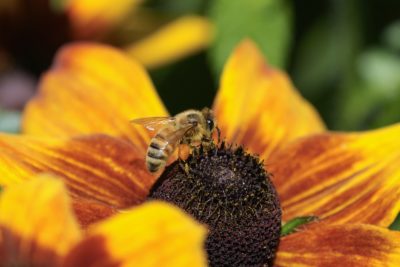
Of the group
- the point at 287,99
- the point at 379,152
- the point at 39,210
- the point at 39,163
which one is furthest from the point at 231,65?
the point at 39,210

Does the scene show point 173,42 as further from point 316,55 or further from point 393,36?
point 393,36

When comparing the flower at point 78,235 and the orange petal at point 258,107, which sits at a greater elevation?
the flower at point 78,235

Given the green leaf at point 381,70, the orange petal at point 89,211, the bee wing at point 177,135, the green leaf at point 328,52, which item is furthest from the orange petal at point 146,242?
the green leaf at point 381,70

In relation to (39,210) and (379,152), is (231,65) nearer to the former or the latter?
(379,152)

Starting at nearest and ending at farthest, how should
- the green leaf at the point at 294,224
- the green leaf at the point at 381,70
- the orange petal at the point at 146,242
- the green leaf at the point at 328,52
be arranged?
the orange petal at the point at 146,242, the green leaf at the point at 294,224, the green leaf at the point at 328,52, the green leaf at the point at 381,70

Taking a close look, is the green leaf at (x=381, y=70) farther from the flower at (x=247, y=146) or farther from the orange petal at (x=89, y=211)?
the orange petal at (x=89, y=211)

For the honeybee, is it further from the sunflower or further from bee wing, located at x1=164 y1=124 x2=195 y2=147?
the sunflower

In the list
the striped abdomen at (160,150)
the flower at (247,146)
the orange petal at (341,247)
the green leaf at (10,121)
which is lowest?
the green leaf at (10,121)

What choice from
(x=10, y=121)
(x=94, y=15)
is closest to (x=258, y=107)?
(x=10, y=121)
